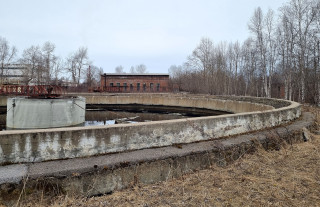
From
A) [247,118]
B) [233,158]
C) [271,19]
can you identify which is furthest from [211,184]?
[271,19]

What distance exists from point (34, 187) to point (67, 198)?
57cm

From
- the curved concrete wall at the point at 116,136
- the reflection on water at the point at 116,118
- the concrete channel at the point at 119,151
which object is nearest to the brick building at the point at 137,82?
the reflection on water at the point at 116,118

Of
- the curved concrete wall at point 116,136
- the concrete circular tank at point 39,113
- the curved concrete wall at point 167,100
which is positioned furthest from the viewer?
the curved concrete wall at point 167,100

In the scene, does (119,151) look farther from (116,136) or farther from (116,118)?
(116,118)

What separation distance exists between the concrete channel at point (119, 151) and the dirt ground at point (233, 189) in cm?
26

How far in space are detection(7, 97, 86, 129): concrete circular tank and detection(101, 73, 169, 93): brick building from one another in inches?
1205

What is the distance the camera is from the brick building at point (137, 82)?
40.8m

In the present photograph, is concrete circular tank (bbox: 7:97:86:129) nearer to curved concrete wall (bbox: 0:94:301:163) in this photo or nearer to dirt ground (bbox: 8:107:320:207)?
curved concrete wall (bbox: 0:94:301:163)

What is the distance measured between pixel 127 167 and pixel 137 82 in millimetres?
38535

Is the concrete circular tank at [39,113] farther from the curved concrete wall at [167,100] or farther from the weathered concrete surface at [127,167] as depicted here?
the curved concrete wall at [167,100]

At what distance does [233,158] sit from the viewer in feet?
15.5

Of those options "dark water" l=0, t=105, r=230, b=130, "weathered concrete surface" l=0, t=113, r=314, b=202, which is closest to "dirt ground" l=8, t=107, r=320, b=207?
"weathered concrete surface" l=0, t=113, r=314, b=202

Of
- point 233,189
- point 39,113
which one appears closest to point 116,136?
point 233,189

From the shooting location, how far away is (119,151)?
4.33 m
